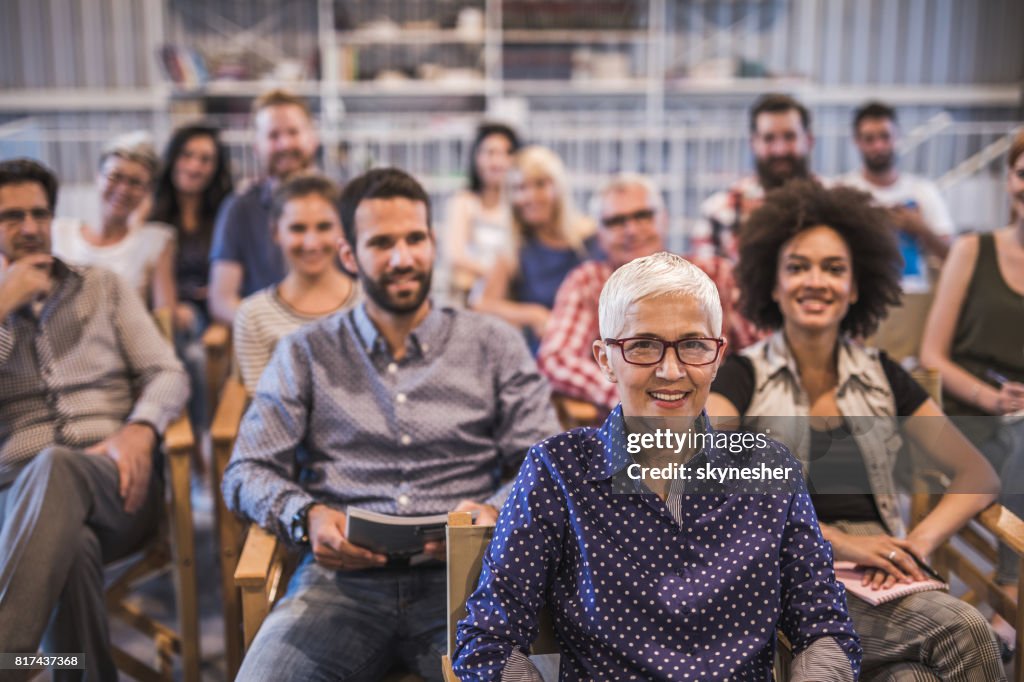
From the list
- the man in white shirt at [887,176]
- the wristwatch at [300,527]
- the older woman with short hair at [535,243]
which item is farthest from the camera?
the man in white shirt at [887,176]

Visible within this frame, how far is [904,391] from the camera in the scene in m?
1.98

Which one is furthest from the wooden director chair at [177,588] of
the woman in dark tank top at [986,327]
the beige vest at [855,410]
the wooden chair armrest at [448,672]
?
the woman in dark tank top at [986,327]

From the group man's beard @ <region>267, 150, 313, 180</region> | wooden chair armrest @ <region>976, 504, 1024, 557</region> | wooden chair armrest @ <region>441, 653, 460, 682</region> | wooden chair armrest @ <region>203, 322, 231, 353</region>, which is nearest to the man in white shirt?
wooden chair armrest @ <region>976, 504, 1024, 557</region>

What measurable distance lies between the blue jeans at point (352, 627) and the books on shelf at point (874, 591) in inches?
29.6

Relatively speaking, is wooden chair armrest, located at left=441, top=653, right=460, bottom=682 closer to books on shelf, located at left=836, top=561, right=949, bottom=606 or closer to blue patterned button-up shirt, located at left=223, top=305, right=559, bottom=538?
blue patterned button-up shirt, located at left=223, top=305, right=559, bottom=538

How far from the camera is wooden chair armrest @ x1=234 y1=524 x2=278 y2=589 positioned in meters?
1.73

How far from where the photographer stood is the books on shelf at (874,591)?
1701mm

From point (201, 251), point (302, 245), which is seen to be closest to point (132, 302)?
point (302, 245)

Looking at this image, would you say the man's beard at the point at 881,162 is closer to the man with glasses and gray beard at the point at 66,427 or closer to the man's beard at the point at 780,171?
A: the man's beard at the point at 780,171

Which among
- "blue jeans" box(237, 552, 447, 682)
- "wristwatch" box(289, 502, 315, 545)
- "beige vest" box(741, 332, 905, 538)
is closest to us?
"blue jeans" box(237, 552, 447, 682)

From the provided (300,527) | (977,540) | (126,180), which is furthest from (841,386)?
(126,180)

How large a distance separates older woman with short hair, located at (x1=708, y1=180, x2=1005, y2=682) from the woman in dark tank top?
15.3 inches

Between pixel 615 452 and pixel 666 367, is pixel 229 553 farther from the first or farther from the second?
pixel 666 367

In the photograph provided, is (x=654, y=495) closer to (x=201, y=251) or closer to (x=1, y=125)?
(x=201, y=251)
